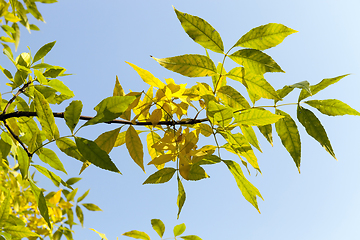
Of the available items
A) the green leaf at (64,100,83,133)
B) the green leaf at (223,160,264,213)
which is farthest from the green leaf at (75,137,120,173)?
the green leaf at (223,160,264,213)

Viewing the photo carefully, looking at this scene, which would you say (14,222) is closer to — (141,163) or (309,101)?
(141,163)

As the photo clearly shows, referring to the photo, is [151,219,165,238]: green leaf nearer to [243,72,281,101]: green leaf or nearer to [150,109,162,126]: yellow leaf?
[150,109,162,126]: yellow leaf

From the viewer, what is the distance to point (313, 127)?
69 centimetres

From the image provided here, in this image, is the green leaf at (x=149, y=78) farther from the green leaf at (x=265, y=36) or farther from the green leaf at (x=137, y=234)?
the green leaf at (x=137, y=234)

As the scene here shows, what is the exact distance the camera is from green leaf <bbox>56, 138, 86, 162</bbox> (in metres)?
0.62

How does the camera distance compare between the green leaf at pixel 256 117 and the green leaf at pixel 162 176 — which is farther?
the green leaf at pixel 162 176

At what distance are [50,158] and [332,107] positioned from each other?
743 mm

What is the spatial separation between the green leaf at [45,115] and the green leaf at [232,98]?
0.40 meters

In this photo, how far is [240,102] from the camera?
686mm

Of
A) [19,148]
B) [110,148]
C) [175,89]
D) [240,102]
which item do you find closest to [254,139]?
[240,102]

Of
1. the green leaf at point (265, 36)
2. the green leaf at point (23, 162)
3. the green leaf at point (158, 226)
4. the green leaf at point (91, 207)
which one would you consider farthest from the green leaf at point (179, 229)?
the green leaf at point (91, 207)

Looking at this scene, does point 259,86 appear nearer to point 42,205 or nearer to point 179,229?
point 42,205

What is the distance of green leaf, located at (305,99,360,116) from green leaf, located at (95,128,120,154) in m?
0.52

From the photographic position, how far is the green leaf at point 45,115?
0.56 meters
